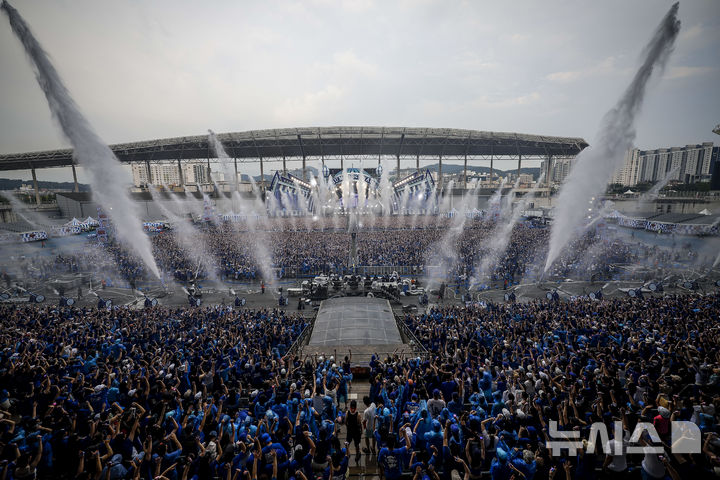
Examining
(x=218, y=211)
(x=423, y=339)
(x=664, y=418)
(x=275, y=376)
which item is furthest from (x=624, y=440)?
(x=218, y=211)

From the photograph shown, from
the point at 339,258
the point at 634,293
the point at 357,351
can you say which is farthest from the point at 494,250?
the point at 357,351

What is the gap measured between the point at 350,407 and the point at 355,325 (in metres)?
7.36

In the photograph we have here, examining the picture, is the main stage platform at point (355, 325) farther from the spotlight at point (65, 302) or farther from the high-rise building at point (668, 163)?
the high-rise building at point (668, 163)

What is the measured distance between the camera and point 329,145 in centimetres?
6303

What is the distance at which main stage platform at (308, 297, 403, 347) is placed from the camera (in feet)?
40.0

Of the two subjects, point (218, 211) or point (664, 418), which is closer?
point (664, 418)

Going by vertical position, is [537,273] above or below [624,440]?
below

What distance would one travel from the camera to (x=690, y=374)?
7.53 m

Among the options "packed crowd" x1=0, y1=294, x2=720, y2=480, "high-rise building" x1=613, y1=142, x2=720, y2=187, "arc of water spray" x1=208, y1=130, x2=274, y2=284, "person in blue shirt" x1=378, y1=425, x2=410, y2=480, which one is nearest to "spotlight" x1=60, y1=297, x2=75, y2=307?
"packed crowd" x1=0, y1=294, x2=720, y2=480

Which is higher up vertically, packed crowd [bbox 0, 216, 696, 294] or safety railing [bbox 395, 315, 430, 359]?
safety railing [bbox 395, 315, 430, 359]

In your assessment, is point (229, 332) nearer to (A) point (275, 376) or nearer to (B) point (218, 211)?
(A) point (275, 376)

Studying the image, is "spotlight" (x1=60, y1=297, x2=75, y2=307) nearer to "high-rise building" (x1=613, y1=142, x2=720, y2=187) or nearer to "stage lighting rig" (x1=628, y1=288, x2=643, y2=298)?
"stage lighting rig" (x1=628, y1=288, x2=643, y2=298)

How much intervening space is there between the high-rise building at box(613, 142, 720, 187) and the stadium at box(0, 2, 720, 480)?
10350 cm

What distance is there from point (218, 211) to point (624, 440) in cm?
6658
